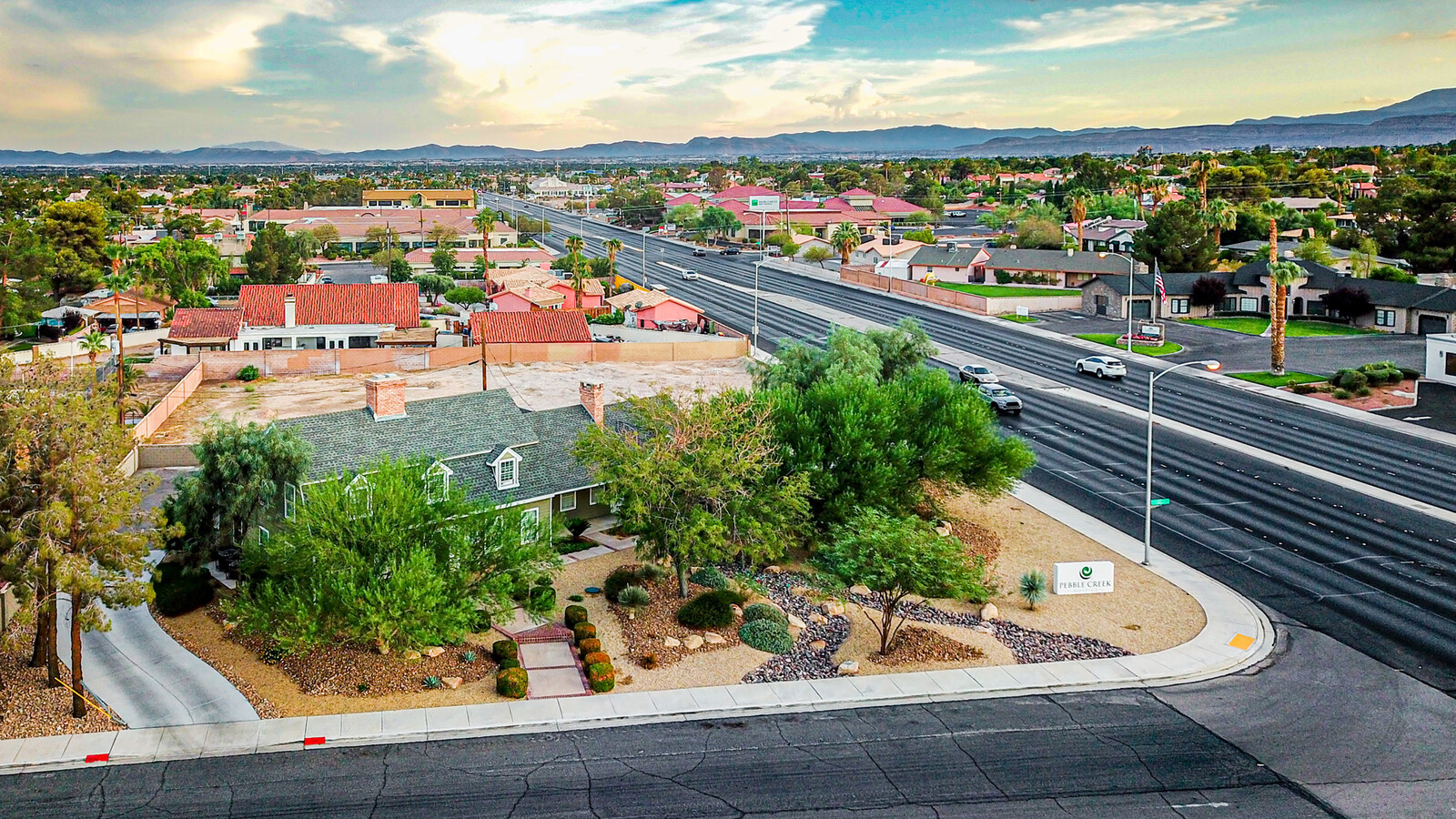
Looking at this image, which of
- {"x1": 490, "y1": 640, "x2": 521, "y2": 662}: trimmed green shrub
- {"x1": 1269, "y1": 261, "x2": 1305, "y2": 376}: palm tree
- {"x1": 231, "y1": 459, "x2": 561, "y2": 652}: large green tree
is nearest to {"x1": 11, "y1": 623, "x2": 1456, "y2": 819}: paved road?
{"x1": 231, "y1": 459, "x2": 561, "y2": 652}: large green tree

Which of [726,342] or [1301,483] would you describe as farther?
[726,342]

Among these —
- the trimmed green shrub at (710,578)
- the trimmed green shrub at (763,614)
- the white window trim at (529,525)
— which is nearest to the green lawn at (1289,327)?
the trimmed green shrub at (710,578)

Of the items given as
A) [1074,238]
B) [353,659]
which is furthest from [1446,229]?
[353,659]

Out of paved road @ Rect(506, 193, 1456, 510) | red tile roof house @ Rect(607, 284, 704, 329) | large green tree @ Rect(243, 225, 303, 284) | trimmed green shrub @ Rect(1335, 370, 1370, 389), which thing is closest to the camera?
paved road @ Rect(506, 193, 1456, 510)

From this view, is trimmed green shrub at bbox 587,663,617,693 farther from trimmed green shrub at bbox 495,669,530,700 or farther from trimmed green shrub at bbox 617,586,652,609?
trimmed green shrub at bbox 617,586,652,609

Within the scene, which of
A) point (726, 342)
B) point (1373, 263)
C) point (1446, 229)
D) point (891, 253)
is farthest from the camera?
point (891, 253)

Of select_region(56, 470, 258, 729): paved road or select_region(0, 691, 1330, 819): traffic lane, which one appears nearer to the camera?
select_region(0, 691, 1330, 819): traffic lane

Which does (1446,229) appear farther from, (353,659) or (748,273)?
(353,659)
